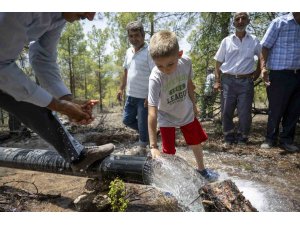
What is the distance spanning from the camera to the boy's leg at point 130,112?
4730mm

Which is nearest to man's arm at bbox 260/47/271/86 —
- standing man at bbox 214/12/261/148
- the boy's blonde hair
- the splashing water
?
standing man at bbox 214/12/261/148

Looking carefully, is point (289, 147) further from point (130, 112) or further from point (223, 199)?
point (223, 199)

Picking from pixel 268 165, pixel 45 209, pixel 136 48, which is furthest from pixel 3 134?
pixel 268 165

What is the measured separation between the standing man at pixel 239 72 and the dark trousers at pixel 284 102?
354 mm

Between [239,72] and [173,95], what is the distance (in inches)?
88.2

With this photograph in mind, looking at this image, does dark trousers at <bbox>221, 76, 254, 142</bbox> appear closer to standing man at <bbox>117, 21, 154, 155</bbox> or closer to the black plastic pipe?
standing man at <bbox>117, 21, 154, 155</bbox>

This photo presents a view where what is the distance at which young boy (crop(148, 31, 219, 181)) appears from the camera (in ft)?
9.52

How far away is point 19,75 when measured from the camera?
7.31 feet

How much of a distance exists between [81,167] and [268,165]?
257 centimetres

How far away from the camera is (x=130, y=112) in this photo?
15.8 feet

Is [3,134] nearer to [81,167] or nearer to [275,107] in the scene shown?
[81,167]

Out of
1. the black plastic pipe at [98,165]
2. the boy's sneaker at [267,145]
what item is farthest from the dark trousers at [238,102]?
the black plastic pipe at [98,165]

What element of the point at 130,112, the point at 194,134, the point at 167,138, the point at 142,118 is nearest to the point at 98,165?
the point at 167,138

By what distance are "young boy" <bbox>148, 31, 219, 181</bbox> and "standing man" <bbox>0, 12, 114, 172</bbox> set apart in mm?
656
